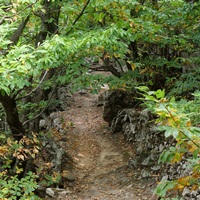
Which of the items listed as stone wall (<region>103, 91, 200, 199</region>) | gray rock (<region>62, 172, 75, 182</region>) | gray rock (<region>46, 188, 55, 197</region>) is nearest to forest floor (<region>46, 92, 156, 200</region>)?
gray rock (<region>62, 172, 75, 182</region>)

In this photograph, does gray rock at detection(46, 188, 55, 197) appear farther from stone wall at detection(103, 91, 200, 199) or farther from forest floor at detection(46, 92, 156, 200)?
stone wall at detection(103, 91, 200, 199)

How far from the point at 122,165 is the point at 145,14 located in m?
5.61

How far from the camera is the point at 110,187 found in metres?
9.11

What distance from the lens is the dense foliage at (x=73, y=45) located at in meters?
4.70

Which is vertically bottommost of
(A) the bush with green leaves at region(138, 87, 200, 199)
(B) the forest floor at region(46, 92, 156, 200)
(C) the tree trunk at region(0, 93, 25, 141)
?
(B) the forest floor at region(46, 92, 156, 200)

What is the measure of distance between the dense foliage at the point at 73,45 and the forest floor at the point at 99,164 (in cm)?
271

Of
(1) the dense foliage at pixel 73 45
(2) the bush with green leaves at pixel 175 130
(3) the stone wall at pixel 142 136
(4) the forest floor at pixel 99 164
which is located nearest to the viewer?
(2) the bush with green leaves at pixel 175 130

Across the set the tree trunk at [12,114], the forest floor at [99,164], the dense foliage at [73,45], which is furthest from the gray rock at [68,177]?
the tree trunk at [12,114]

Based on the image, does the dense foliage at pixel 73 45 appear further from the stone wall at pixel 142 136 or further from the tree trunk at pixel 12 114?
the stone wall at pixel 142 136

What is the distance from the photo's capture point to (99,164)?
11.4 meters

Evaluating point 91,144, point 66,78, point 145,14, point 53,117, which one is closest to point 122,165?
point 91,144

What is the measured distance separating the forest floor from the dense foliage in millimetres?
2707

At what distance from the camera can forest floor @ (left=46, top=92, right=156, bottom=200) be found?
850cm

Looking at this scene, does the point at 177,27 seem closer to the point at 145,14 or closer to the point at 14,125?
the point at 145,14
